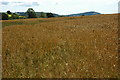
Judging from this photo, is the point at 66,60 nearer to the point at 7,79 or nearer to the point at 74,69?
the point at 74,69

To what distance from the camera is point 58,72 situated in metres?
6.42

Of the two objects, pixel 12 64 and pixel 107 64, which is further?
pixel 12 64

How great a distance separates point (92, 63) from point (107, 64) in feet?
2.08

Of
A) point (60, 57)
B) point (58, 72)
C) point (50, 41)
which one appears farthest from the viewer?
point (50, 41)

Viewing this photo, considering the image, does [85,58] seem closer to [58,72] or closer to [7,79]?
[58,72]

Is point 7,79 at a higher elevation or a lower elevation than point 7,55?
lower

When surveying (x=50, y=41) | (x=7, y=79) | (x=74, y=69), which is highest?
(x=50, y=41)

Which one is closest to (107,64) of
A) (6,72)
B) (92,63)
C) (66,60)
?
(92,63)

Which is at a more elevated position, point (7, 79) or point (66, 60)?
point (66, 60)

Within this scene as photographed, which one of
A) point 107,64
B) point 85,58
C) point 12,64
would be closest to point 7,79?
point 12,64

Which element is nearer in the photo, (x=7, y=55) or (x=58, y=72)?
(x=58, y=72)

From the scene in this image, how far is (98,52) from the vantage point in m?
7.99

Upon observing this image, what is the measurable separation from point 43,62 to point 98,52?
2845mm

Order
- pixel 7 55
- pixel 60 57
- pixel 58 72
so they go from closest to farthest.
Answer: pixel 58 72
pixel 60 57
pixel 7 55
